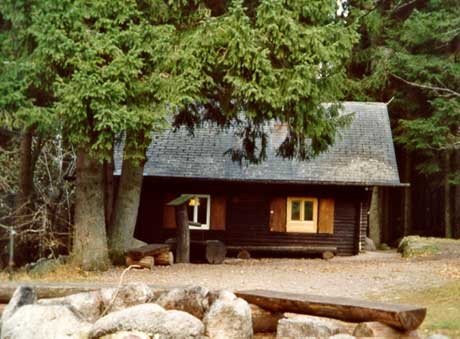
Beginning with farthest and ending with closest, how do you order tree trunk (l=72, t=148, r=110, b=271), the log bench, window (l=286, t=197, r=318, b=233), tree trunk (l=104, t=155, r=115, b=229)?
window (l=286, t=197, r=318, b=233) < the log bench < tree trunk (l=104, t=155, r=115, b=229) < tree trunk (l=72, t=148, r=110, b=271)

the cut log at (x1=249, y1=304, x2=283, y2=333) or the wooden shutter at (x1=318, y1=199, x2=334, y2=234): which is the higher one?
the wooden shutter at (x1=318, y1=199, x2=334, y2=234)

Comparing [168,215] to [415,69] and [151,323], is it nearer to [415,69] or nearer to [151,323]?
[415,69]

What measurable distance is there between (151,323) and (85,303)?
1.88m

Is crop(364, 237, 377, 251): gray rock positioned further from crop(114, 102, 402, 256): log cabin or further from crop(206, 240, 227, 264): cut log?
crop(206, 240, 227, 264): cut log

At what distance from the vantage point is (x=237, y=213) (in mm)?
25672

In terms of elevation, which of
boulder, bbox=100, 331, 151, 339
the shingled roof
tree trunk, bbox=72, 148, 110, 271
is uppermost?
the shingled roof

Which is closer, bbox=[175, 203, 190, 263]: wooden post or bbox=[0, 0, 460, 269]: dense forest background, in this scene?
bbox=[0, 0, 460, 269]: dense forest background

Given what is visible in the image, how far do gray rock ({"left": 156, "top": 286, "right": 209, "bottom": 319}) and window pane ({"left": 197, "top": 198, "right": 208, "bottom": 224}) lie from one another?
1577 cm

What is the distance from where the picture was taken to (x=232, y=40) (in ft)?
53.6

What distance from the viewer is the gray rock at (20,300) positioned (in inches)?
361

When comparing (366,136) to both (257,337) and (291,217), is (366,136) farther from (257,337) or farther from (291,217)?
(257,337)

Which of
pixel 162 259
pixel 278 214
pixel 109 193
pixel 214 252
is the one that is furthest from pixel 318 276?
pixel 278 214

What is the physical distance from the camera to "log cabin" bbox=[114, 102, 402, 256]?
2511 centimetres

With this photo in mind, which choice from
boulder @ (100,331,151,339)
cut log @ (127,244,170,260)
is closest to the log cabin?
cut log @ (127,244,170,260)
